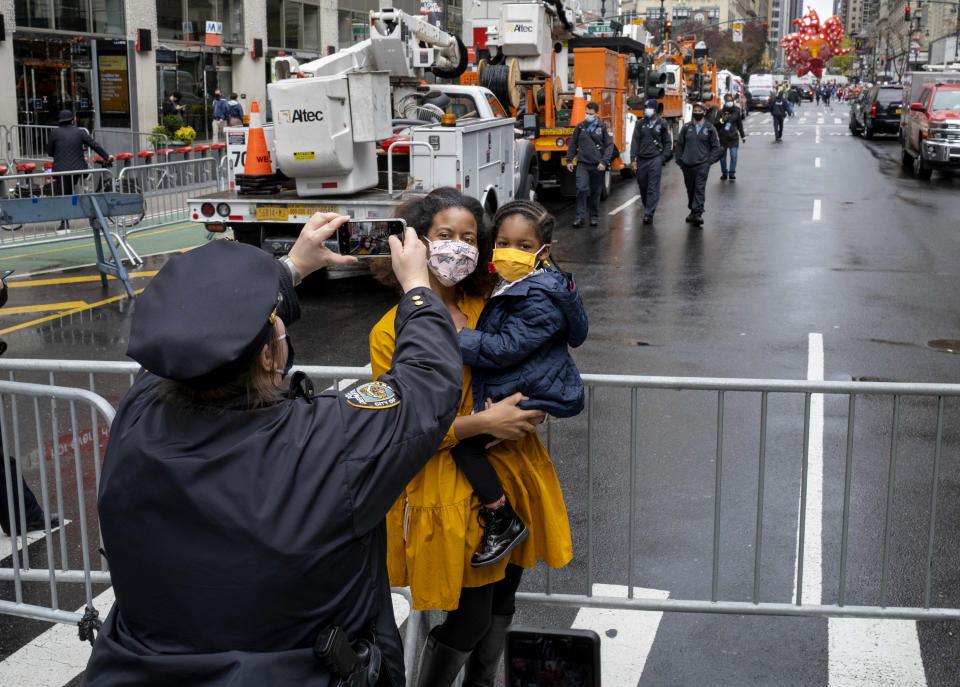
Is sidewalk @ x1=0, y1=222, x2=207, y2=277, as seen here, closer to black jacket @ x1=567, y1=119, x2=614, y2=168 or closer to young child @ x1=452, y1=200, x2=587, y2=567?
black jacket @ x1=567, y1=119, x2=614, y2=168

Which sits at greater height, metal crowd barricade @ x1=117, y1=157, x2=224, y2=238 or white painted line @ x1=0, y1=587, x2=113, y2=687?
metal crowd barricade @ x1=117, y1=157, x2=224, y2=238

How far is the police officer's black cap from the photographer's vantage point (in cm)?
209

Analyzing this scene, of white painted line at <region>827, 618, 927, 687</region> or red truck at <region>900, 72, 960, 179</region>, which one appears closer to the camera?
white painted line at <region>827, 618, 927, 687</region>

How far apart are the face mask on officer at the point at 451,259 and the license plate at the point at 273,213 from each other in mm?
8434

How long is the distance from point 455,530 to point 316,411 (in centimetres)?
107

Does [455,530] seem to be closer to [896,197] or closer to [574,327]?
[574,327]

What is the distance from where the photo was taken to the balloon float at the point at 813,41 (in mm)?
151250

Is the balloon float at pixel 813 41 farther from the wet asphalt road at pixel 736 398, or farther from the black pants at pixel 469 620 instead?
the black pants at pixel 469 620

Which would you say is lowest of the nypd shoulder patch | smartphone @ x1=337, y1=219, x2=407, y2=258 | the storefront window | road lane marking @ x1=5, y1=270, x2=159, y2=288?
road lane marking @ x1=5, y1=270, x2=159, y2=288

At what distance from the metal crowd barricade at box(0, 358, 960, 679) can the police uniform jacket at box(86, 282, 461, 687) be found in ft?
4.93

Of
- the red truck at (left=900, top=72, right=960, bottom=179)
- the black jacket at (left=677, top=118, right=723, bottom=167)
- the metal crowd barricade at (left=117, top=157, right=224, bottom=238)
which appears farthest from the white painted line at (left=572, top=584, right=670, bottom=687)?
the red truck at (left=900, top=72, right=960, bottom=179)

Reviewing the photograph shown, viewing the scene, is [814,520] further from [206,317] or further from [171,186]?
[171,186]

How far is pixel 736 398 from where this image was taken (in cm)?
805

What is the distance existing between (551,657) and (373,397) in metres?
1.86
